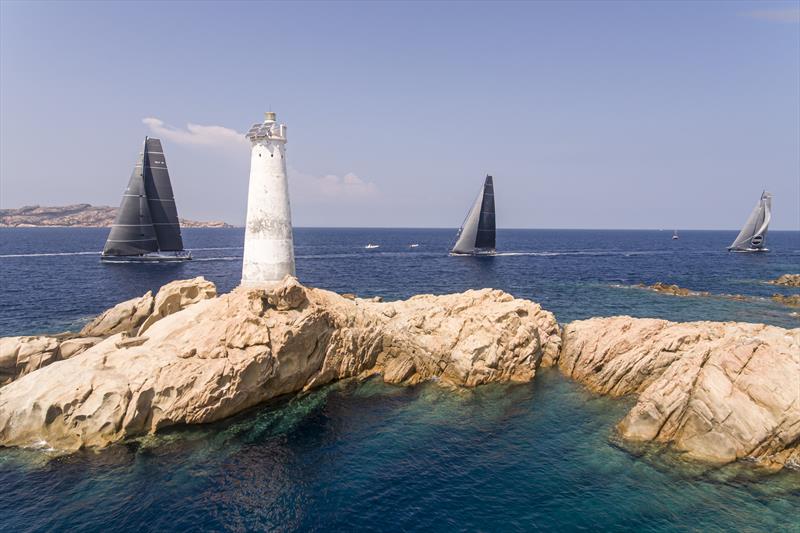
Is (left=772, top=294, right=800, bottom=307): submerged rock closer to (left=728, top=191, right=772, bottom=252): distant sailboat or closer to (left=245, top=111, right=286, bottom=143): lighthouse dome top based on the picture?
(left=245, top=111, right=286, bottom=143): lighthouse dome top

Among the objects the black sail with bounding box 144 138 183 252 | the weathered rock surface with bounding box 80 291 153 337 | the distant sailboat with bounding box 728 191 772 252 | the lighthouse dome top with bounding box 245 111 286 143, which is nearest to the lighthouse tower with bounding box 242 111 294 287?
the lighthouse dome top with bounding box 245 111 286 143

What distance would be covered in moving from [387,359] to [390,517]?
14822mm

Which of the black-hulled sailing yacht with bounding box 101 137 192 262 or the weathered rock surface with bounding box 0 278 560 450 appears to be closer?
the weathered rock surface with bounding box 0 278 560 450

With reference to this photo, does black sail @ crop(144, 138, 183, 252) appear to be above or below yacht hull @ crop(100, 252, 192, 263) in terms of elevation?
above

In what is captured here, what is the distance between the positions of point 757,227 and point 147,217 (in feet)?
502

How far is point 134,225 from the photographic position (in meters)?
78.8

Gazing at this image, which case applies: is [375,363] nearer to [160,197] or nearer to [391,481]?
[391,481]

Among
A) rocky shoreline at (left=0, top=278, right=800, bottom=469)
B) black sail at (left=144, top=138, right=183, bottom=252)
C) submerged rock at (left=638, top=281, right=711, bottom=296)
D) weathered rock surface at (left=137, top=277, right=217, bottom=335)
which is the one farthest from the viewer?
black sail at (left=144, top=138, right=183, bottom=252)

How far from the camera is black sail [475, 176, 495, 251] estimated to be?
96500mm

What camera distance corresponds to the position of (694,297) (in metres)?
55.2

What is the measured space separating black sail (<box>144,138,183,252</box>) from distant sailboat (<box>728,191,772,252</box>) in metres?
145

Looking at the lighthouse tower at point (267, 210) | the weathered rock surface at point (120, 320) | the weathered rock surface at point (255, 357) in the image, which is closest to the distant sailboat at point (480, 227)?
the weathered rock surface at point (255, 357)

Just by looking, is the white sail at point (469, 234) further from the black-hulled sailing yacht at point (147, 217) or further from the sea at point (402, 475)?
the sea at point (402, 475)

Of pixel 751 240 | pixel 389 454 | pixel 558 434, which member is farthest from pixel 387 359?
pixel 751 240
